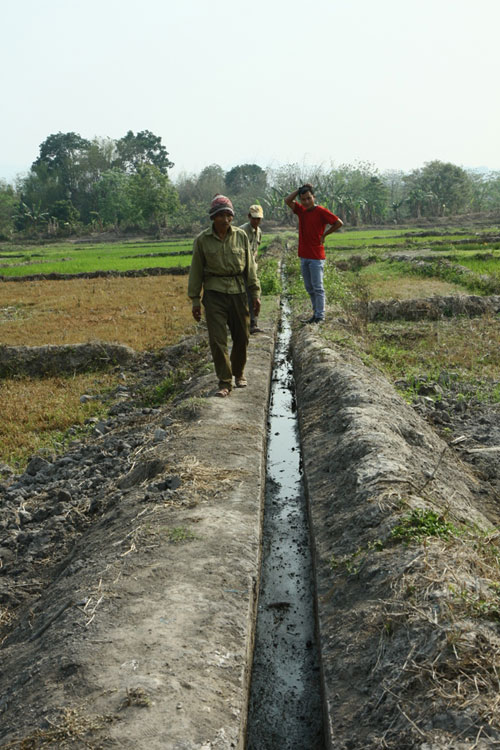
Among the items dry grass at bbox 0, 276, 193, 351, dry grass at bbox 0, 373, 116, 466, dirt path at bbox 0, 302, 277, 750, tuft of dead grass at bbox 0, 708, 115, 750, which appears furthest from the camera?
dry grass at bbox 0, 276, 193, 351

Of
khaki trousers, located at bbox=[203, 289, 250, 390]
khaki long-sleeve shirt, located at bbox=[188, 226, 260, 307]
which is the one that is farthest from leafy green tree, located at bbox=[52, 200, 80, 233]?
khaki long-sleeve shirt, located at bbox=[188, 226, 260, 307]

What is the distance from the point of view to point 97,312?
1346 cm

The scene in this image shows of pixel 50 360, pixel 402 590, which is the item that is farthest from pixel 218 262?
pixel 50 360

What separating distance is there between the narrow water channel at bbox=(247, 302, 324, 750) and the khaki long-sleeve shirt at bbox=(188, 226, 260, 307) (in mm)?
1549

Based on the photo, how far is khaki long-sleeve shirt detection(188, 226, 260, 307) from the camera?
506 centimetres

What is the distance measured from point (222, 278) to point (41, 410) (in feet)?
9.10

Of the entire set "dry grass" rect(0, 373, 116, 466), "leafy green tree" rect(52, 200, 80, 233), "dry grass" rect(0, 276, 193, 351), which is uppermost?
"leafy green tree" rect(52, 200, 80, 233)

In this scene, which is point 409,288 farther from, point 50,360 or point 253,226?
point 50,360

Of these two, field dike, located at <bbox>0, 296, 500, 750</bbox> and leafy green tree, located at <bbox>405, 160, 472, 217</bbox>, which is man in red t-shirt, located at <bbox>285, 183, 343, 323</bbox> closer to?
field dike, located at <bbox>0, 296, 500, 750</bbox>

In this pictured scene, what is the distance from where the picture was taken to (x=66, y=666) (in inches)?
89.7

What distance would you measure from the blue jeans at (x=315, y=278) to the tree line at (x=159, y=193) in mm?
44233

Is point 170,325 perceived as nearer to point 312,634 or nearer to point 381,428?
point 381,428

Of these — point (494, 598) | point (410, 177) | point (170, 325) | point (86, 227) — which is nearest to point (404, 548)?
point (494, 598)

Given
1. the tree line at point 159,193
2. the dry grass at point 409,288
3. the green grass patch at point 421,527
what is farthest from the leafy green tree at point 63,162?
the green grass patch at point 421,527
